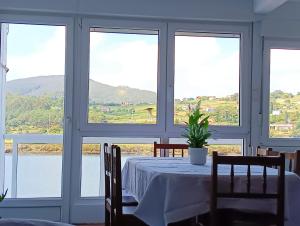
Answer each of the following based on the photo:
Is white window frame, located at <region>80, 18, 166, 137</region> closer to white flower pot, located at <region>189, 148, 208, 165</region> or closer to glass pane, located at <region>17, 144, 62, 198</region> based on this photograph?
glass pane, located at <region>17, 144, 62, 198</region>

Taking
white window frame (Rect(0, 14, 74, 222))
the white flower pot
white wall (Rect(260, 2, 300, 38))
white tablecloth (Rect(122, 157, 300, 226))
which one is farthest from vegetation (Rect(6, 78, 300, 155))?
white tablecloth (Rect(122, 157, 300, 226))

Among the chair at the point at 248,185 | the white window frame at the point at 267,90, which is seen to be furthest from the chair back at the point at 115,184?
the white window frame at the point at 267,90

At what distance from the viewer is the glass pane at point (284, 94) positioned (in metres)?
5.18

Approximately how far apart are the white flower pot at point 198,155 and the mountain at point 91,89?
171 centimetres

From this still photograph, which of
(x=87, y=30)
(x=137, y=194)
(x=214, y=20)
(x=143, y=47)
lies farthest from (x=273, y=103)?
(x=137, y=194)

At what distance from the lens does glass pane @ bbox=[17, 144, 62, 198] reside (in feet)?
15.9

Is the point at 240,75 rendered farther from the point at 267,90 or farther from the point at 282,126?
the point at 282,126

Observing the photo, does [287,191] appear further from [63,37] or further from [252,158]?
[63,37]

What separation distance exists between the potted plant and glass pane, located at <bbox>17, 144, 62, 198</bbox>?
6.42 feet

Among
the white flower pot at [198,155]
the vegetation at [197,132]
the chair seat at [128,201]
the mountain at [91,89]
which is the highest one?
the mountain at [91,89]

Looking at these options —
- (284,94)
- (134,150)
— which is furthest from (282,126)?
(134,150)

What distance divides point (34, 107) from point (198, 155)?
7.24 feet

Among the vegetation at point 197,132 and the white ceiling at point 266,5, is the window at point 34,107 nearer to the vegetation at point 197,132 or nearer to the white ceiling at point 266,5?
the vegetation at point 197,132

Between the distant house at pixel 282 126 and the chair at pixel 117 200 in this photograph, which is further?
the distant house at pixel 282 126
